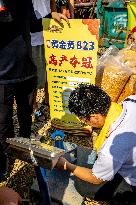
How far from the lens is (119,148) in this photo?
2.22 meters

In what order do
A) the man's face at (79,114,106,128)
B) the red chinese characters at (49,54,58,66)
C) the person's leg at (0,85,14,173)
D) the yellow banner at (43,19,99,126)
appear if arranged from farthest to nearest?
the red chinese characters at (49,54,58,66)
the yellow banner at (43,19,99,126)
the person's leg at (0,85,14,173)
the man's face at (79,114,106,128)

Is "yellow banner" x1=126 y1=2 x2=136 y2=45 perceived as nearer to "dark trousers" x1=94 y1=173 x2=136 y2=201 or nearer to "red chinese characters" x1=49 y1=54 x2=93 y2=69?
"red chinese characters" x1=49 y1=54 x2=93 y2=69

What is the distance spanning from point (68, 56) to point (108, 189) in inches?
63.0

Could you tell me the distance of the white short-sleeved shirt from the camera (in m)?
2.23

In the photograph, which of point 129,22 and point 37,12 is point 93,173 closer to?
point 37,12

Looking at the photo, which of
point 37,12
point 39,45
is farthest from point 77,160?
point 37,12

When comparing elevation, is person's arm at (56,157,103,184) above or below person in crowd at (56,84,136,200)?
Result: below

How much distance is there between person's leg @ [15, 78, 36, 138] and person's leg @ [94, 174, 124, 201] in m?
1.16

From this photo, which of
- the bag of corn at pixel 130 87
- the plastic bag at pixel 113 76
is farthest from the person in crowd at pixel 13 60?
the bag of corn at pixel 130 87

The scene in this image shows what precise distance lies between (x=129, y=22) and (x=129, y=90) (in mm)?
2441

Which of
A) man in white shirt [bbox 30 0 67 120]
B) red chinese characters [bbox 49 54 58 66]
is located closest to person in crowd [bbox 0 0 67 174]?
man in white shirt [bbox 30 0 67 120]

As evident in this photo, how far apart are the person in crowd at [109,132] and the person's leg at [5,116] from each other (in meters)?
0.76

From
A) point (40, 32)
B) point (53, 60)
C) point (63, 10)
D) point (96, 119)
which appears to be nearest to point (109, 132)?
point (96, 119)

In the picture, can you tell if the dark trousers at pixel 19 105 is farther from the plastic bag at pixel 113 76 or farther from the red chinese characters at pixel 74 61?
the plastic bag at pixel 113 76
